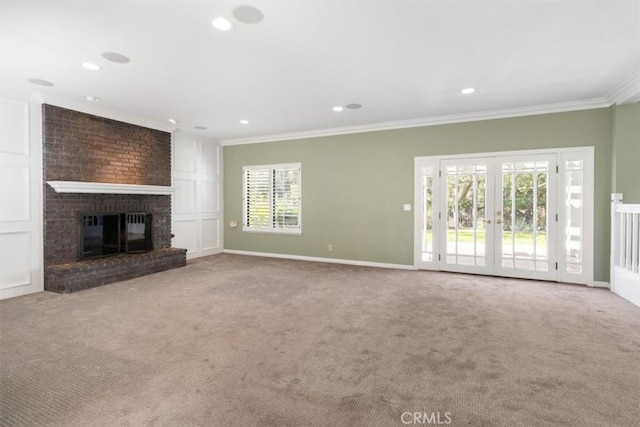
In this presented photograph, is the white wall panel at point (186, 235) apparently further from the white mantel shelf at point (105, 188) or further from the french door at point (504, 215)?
the french door at point (504, 215)

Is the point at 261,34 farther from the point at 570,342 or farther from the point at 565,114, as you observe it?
the point at 565,114

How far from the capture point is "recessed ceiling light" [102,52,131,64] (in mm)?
3143

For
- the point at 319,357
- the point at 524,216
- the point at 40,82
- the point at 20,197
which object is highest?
the point at 40,82

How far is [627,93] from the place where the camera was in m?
3.99

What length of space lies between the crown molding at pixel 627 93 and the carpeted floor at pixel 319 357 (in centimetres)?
257

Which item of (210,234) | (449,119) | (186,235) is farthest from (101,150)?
(449,119)

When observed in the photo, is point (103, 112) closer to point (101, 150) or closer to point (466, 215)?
point (101, 150)

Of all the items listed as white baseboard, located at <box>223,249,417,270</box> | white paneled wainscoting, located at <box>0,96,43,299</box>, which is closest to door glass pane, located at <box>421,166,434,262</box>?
white baseboard, located at <box>223,249,417,270</box>

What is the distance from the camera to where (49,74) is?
3.64m

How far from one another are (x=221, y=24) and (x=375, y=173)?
13.0 ft

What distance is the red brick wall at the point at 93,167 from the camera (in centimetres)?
449

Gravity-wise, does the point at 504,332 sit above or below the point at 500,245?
below

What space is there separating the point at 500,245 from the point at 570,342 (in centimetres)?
254

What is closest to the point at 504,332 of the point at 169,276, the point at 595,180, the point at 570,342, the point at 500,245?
the point at 570,342
